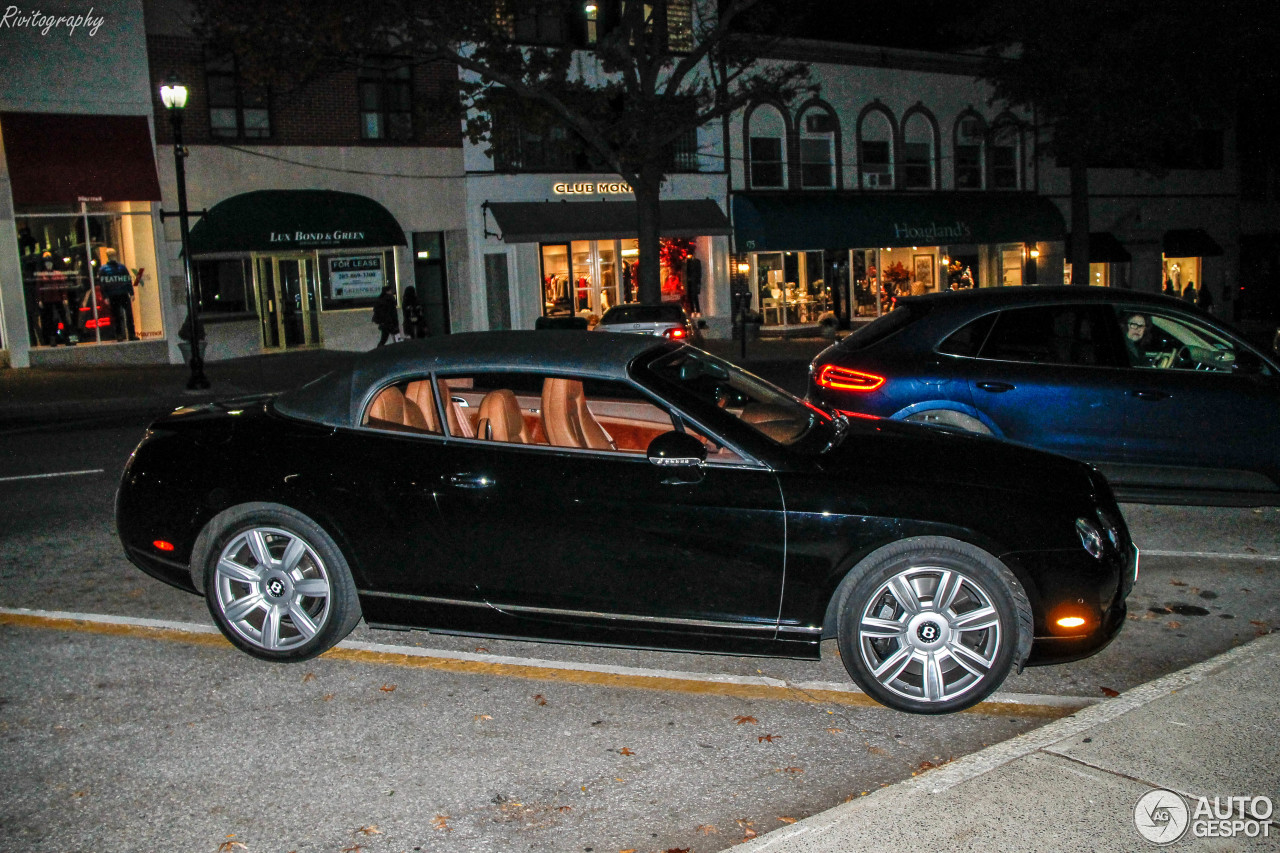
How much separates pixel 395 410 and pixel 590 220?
25828 mm

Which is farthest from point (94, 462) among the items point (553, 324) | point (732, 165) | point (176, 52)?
point (732, 165)

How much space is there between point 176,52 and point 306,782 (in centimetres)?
2419

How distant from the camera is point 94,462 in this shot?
10.9 metres

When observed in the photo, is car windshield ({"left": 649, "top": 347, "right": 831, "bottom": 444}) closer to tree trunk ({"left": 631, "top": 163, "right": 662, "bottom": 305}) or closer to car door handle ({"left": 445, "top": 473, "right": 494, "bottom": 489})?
car door handle ({"left": 445, "top": 473, "right": 494, "bottom": 489})

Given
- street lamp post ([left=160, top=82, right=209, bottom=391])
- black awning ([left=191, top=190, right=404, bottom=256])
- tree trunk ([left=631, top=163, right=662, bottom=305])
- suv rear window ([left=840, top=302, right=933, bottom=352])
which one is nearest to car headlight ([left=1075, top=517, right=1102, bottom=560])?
suv rear window ([left=840, top=302, right=933, bottom=352])

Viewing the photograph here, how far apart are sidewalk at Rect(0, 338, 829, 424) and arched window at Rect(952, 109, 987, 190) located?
1437 cm

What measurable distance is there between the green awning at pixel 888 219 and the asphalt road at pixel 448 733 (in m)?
27.5

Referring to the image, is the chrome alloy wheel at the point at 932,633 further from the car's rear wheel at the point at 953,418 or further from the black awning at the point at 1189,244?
the black awning at the point at 1189,244

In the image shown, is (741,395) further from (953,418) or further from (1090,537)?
(953,418)

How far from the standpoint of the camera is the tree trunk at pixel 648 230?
25.3m

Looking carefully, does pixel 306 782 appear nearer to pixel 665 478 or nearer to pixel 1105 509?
pixel 665 478

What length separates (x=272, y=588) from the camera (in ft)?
17.2

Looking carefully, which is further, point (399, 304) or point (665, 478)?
point (399, 304)

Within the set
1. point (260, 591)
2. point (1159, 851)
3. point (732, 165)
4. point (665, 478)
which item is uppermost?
point (732, 165)
